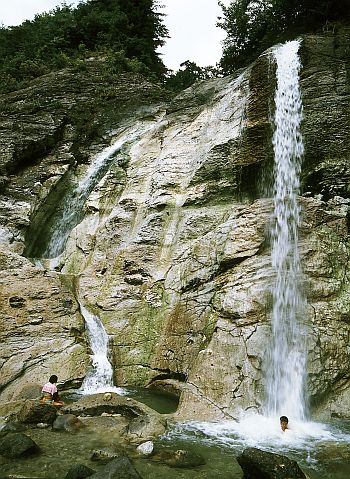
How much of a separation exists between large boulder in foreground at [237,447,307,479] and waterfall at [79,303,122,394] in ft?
18.1

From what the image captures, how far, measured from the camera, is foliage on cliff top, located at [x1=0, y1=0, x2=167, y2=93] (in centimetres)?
2941

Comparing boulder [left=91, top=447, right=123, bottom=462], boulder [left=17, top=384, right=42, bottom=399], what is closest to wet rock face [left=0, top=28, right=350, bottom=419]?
boulder [left=17, top=384, right=42, bottom=399]

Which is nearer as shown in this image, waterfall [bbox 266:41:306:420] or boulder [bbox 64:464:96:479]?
boulder [bbox 64:464:96:479]

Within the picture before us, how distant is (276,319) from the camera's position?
37.3 feet

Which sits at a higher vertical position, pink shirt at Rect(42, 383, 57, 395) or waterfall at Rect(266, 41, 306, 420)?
waterfall at Rect(266, 41, 306, 420)

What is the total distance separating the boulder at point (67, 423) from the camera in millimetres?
8703

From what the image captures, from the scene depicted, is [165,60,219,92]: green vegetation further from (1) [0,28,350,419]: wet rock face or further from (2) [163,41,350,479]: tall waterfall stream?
(2) [163,41,350,479]: tall waterfall stream

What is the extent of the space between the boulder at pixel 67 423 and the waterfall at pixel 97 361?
7.61ft

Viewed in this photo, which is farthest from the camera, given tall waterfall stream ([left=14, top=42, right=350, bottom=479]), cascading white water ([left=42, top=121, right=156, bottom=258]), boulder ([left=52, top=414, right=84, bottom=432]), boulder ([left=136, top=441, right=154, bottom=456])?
cascading white water ([left=42, top=121, right=156, bottom=258])

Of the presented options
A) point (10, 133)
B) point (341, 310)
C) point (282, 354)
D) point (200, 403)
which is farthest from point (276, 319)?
point (10, 133)

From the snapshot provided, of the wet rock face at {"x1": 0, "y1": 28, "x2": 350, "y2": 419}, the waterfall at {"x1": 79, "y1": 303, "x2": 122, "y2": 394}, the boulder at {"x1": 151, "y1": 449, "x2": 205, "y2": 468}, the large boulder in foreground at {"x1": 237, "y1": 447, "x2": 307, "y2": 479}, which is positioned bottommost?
the boulder at {"x1": 151, "y1": 449, "x2": 205, "y2": 468}

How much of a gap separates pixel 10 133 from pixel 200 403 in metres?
17.0

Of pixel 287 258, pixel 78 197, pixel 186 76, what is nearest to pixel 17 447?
pixel 287 258

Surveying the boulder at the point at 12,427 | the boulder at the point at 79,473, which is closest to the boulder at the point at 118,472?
the boulder at the point at 79,473
